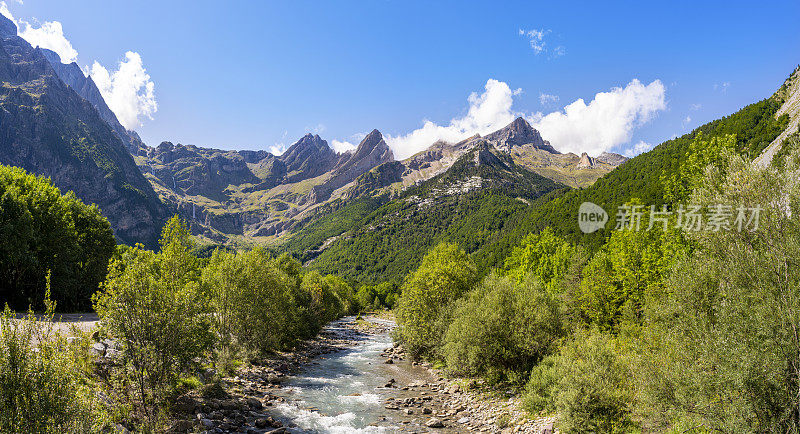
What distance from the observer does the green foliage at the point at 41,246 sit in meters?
38.5

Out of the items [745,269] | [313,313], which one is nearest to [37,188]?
[313,313]

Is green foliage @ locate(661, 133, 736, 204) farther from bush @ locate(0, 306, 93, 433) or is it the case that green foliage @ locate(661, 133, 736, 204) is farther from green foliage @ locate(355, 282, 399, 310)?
green foliage @ locate(355, 282, 399, 310)

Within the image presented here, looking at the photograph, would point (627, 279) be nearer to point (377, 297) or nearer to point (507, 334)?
point (507, 334)

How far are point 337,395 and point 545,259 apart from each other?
48322 mm

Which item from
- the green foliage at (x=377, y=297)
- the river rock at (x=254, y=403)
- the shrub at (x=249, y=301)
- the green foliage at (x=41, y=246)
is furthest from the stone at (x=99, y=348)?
the green foliage at (x=377, y=297)

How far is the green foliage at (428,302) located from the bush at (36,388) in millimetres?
37191

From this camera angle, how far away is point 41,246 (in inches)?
1687

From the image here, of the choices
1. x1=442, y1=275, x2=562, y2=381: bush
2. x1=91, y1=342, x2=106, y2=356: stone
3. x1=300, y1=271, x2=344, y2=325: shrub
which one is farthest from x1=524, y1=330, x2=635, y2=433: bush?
x1=300, y1=271, x2=344, y2=325: shrub

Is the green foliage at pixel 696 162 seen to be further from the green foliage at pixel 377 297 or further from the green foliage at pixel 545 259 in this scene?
the green foliage at pixel 377 297

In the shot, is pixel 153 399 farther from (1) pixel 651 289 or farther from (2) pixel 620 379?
(1) pixel 651 289

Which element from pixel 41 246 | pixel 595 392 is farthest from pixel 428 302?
pixel 41 246

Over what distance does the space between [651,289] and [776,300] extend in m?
18.9

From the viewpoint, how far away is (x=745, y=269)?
1634cm

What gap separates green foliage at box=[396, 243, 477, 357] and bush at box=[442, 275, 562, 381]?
380 inches
